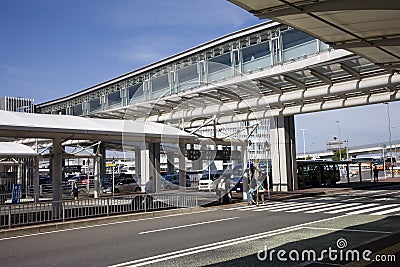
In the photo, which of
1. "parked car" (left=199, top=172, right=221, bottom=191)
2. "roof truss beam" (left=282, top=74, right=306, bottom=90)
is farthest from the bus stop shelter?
"roof truss beam" (left=282, top=74, right=306, bottom=90)

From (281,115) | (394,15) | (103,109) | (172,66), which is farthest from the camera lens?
(103,109)

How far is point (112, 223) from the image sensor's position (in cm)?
1830

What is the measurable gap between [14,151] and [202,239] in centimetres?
1942

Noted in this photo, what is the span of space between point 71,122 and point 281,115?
1691 cm

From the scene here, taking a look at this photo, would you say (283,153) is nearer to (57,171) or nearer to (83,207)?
(83,207)

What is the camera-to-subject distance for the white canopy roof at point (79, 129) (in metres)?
18.0

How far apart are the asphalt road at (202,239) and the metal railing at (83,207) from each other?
1.99m

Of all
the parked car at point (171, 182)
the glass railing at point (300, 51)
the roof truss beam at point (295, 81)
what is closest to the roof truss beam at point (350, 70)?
the glass railing at point (300, 51)

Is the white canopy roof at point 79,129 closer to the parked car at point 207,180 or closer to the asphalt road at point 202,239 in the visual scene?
the asphalt road at point 202,239

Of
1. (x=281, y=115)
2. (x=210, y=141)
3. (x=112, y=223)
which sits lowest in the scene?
(x=112, y=223)

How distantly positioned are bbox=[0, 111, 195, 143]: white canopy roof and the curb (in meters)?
3.96

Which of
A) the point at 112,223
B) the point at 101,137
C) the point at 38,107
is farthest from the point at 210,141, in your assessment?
the point at 38,107

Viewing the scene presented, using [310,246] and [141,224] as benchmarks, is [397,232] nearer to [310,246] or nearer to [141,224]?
[310,246]

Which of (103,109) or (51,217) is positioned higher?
(103,109)
